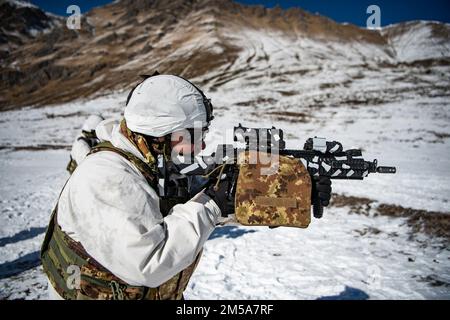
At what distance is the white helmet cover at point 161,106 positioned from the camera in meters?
1.96

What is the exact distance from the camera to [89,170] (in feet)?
5.50

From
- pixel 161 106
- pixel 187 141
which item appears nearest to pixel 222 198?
pixel 187 141

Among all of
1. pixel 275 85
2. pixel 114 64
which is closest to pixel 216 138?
pixel 275 85

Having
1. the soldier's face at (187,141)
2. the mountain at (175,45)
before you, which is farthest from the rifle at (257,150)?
the mountain at (175,45)

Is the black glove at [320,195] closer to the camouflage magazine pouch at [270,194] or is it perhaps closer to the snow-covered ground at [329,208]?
the camouflage magazine pouch at [270,194]

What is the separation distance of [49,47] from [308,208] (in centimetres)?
8639

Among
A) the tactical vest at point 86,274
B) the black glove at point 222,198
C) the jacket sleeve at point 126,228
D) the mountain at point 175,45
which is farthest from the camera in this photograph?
the mountain at point 175,45

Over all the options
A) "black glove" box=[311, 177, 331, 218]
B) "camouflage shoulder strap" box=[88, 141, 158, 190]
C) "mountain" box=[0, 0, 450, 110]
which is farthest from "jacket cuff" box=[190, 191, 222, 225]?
"mountain" box=[0, 0, 450, 110]

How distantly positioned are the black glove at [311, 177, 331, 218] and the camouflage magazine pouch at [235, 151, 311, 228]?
29 cm

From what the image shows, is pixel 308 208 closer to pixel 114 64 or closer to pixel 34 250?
pixel 34 250

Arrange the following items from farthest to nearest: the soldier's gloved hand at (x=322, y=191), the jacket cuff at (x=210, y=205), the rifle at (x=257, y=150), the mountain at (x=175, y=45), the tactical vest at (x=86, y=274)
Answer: the mountain at (x=175, y=45) → the soldier's gloved hand at (x=322, y=191) → the rifle at (x=257, y=150) → the jacket cuff at (x=210, y=205) → the tactical vest at (x=86, y=274)

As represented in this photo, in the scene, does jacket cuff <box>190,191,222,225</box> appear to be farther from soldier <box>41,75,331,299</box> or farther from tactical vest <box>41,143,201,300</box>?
tactical vest <box>41,143,201,300</box>

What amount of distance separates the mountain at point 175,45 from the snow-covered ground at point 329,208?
13.8 m

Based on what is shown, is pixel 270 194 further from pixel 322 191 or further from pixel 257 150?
pixel 322 191
